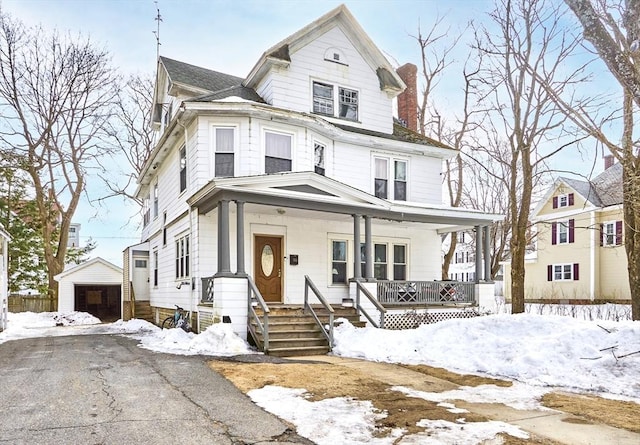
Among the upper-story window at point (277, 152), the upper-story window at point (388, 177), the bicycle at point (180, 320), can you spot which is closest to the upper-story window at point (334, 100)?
the upper-story window at point (388, 177)

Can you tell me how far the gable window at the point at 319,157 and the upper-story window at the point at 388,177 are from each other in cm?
227

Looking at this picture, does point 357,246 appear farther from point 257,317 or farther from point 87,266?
point 87,266

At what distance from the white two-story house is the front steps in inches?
30.2

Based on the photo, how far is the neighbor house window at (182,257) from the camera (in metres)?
14.1

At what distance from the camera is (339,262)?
50.1 ft

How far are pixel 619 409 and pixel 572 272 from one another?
1072 inches

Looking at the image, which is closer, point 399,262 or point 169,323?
point 169,323

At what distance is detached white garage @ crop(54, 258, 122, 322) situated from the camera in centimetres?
2427

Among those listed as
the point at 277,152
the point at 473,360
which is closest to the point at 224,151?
the point at 277,152

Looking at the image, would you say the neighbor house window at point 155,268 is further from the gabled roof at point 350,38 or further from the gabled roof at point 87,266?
the gabled roof at point 350,38

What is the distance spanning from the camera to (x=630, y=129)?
1111 centimetres

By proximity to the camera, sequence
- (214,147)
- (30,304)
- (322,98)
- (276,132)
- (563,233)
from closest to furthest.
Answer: (214,147) < (276,132) < (322,98) < (30,304) < (563,233)

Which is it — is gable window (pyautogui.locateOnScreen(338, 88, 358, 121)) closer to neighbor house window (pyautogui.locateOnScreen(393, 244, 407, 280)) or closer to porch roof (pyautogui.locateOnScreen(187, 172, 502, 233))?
porch roof (pyautogui.locateOnScreen(187, 172, 502, 233))

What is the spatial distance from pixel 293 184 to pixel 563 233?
24993 mm
